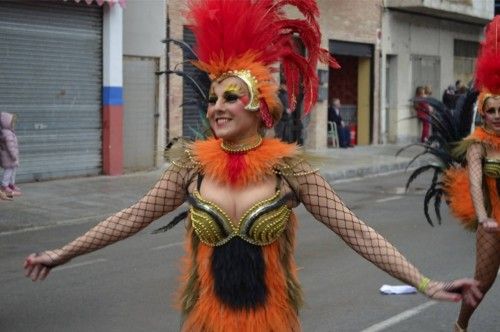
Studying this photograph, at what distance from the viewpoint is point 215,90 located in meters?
4.03

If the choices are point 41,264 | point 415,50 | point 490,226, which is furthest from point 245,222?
point 415,50

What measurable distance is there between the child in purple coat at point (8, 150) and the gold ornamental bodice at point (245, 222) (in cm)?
1081

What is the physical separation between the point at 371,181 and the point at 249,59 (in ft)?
50.4

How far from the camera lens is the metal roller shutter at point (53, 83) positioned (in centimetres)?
A: 1611

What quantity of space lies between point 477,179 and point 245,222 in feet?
9.24

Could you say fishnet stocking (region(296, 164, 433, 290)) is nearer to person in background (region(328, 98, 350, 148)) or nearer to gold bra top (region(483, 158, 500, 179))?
gold bra top (region(483, 158, 500, 179))

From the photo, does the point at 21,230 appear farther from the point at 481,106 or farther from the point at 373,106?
the point at 373,106

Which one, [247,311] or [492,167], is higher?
[492,167]

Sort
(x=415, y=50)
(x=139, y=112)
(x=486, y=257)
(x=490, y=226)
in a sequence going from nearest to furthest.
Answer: (x=490, y=226), (x=486, y=257), (x=139, y=112), (x=415, y=50)

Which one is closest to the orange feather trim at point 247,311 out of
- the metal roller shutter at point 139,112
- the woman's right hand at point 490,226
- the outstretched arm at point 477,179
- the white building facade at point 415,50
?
the woman's right hand at point 490,226

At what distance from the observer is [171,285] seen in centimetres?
855

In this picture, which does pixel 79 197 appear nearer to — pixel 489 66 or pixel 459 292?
pixel 489 66

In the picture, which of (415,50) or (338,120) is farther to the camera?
(415,50)

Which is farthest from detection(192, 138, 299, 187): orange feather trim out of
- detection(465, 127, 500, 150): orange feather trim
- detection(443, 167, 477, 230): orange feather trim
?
detection(443, 167, 477, 230): orange feather trim
